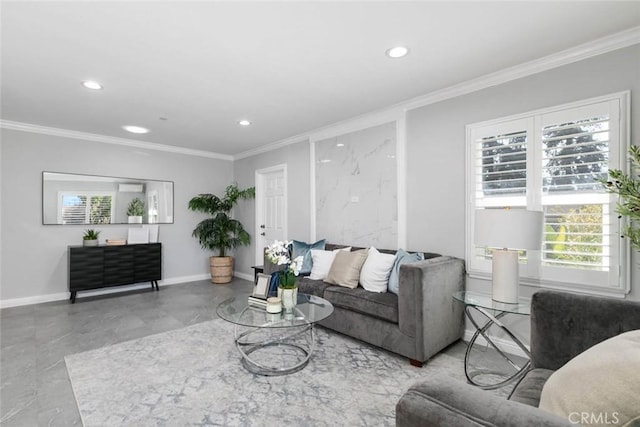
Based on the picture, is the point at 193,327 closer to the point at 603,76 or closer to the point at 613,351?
the point at 613,351

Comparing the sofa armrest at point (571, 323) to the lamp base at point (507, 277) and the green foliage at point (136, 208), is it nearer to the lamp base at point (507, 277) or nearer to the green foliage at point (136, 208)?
the lamp base at point (507, 277)

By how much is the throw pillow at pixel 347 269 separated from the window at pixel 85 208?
12.5 feet

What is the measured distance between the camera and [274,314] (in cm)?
247

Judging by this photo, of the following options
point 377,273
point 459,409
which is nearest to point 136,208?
point 377,273

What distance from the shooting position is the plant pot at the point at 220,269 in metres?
5.66

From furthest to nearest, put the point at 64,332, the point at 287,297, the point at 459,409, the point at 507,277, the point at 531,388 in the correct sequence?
the point at 64,332
the point at 287,297
the point at 507,277
the point at 531,388
the point at 459,409

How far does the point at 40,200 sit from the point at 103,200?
2.42ft

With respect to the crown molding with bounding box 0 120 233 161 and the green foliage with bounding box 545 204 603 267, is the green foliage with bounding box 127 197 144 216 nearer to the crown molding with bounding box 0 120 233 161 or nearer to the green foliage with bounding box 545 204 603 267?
the crown molding with bounding box 0 120 233 161

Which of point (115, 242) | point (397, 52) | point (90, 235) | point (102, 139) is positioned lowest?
point (115, 242)

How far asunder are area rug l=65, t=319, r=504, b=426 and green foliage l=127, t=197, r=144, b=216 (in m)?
2.80

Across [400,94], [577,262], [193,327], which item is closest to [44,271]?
[193,327]

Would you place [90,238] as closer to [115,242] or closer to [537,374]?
[115,242]

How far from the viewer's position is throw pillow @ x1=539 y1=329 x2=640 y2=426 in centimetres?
77

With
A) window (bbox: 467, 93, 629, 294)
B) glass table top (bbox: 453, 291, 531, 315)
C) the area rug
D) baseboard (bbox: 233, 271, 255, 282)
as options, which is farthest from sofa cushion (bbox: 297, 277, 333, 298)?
baseboard (bbox: 233, 271, 255, 282)
